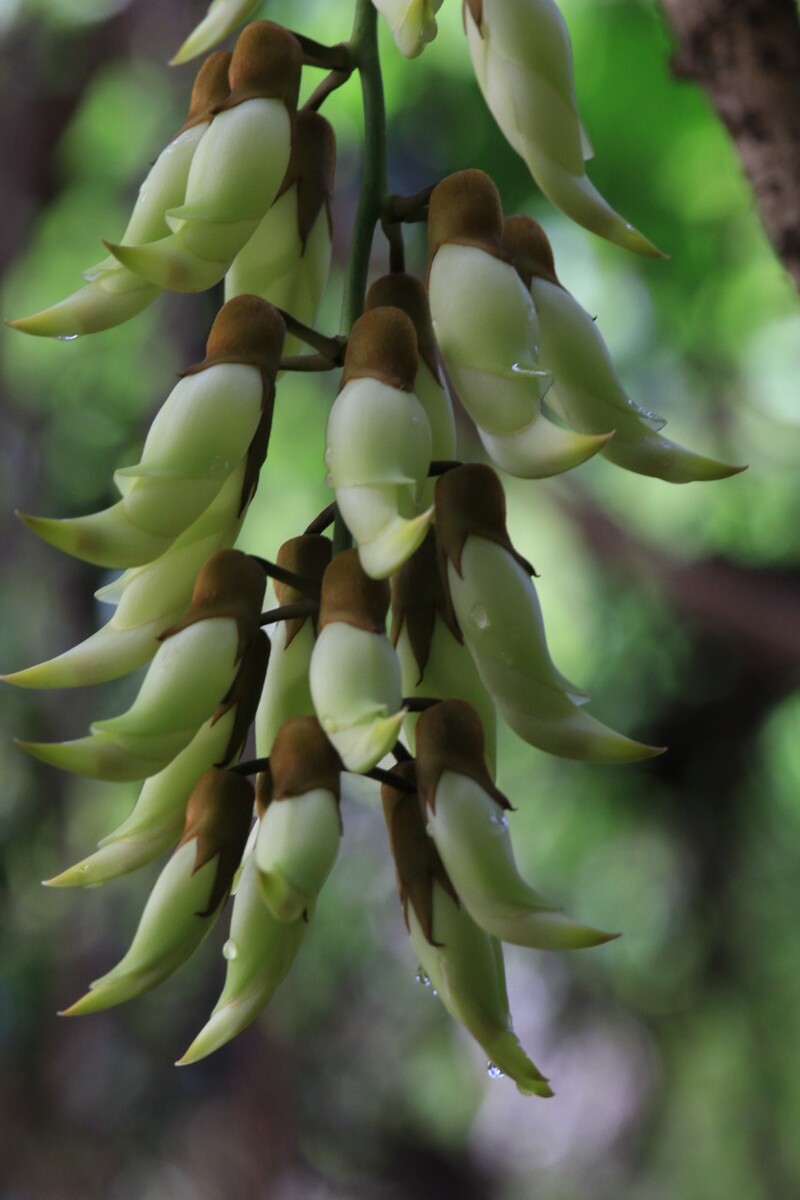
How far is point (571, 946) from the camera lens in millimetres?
482

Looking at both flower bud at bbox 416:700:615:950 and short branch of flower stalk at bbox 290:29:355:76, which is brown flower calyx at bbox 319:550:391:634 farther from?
short branch of flower stalk at bbox 290:29:355:76

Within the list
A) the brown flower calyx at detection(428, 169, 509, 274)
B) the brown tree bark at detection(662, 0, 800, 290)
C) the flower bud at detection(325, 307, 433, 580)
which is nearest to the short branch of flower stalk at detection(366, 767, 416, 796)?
the flower bud at detection(325, 307, 433, 580)

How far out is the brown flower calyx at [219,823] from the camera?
0.54 m

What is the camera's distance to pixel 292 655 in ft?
2.05

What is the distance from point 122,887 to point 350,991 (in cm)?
110

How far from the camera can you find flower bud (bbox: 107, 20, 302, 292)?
21.7 inches

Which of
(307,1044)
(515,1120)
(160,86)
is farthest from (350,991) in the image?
(160,86)

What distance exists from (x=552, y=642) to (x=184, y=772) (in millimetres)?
2417

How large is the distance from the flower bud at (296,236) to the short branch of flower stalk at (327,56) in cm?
2

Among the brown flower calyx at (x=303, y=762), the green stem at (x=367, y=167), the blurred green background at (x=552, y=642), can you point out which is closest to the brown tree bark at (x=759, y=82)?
the green stem at (x=367, y=167)

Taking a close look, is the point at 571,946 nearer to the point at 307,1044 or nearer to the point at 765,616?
the point at 765,616

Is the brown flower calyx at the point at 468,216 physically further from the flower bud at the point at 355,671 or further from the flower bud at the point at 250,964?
the flower bud at the point at 250,964

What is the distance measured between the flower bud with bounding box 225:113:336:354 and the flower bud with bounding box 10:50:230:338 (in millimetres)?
43

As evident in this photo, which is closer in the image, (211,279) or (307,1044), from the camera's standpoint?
(211,279)
